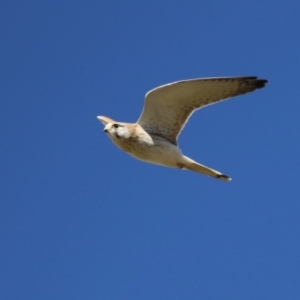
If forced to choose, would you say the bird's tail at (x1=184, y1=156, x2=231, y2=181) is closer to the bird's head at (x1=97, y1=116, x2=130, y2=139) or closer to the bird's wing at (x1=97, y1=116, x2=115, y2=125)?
the bird's head at (x1=97, y1=116, x2=130, y2=139)

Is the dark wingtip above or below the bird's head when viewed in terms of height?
below

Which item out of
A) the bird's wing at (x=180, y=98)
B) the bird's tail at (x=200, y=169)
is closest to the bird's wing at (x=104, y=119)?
the bird's wing at (x=180, y=98)

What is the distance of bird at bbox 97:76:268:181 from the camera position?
37.7 ft

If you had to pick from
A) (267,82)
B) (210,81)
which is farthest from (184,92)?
(267,82)

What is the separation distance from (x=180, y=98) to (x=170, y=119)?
18.9 inches

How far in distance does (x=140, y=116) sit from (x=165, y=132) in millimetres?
462

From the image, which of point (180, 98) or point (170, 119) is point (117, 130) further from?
point (180, 98)

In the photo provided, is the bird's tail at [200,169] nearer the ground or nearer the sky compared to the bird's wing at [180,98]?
nearer the ground

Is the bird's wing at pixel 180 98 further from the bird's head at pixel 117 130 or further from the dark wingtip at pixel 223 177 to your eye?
the dark wingtip at pixel 223 177

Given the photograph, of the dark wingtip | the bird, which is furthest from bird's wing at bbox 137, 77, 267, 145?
the dark wingtip

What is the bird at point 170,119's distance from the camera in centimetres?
1149

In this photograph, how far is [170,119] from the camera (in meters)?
12.2

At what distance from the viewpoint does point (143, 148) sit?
11891 millimetres

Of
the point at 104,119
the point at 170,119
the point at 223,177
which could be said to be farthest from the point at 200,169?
the point at 104,119
